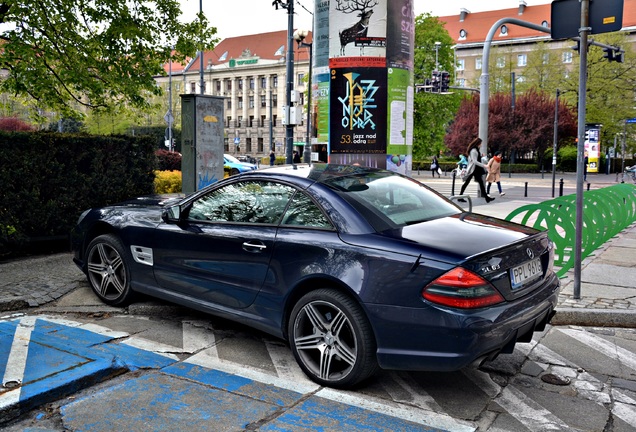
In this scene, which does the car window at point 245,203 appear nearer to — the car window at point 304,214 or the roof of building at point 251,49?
the car window at point 304,214

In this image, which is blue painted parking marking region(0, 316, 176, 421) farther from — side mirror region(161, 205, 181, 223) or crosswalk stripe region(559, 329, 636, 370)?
crosswalk stripe region(559, 329, 636, 370)

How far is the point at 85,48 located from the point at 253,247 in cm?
854

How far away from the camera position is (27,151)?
8.09m

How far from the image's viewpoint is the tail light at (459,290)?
3535 millimetres

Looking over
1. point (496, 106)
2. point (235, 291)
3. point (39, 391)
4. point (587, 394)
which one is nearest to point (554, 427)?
point (587, 394)

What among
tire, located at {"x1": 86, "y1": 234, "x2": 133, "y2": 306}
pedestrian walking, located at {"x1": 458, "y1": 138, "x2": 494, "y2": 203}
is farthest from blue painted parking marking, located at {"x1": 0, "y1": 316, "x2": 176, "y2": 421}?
pedestrian walking, located at {"x1": 458, "y1": 138, "x2": 494, "y2": 203}

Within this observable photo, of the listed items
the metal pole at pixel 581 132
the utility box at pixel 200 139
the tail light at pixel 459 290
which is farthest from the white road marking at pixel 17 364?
the metal pole at pixel 581 132

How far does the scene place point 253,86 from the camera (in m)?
101

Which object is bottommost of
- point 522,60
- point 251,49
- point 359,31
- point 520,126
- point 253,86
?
point 359,31

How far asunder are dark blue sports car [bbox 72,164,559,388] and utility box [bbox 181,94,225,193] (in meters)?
4.59

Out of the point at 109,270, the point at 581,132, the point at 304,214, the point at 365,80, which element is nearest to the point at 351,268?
the point at 304,214

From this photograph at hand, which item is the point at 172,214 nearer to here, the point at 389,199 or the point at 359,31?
the point at 389,199

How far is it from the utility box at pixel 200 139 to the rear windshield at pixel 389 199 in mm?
5472

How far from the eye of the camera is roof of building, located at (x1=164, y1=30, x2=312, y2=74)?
101500 mm
